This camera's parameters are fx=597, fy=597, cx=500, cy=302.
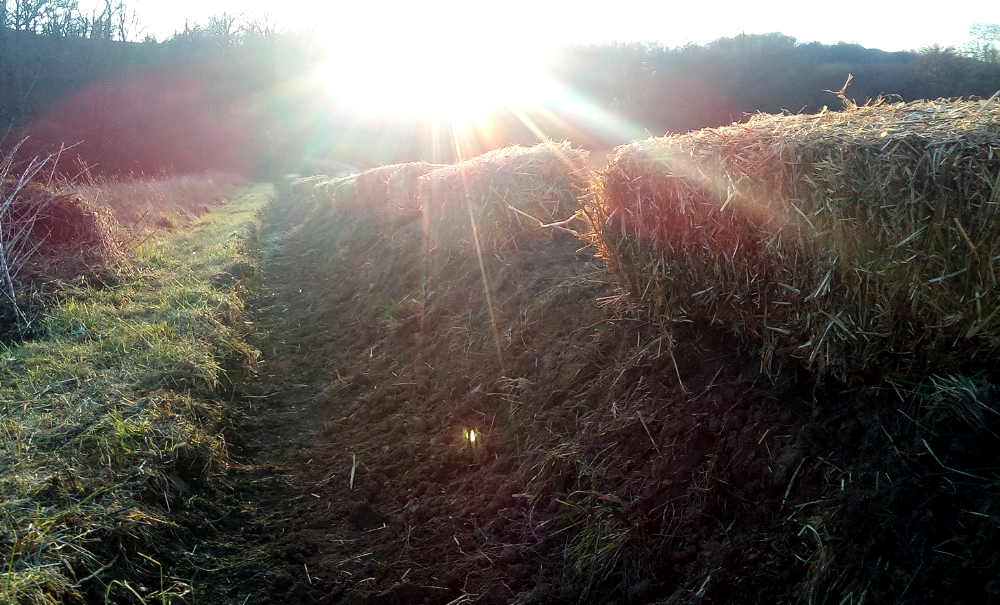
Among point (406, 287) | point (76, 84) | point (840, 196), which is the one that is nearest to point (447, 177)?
point (406, 287)

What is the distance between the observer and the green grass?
9.73ft

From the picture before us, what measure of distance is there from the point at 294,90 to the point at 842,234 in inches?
2321

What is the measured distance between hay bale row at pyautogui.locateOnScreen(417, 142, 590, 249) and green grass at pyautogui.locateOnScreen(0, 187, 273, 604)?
10.00 feet

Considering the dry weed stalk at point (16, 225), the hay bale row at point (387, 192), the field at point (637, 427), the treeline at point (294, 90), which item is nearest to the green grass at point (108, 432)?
the field at point (637, 427)

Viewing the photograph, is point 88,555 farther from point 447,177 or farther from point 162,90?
point 162,90

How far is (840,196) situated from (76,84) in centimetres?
3810

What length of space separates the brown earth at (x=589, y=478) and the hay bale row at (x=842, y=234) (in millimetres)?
242

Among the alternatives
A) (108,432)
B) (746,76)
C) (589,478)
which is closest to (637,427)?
(589,478)

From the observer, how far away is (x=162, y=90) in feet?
131

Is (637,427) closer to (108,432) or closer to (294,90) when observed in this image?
(108,432)

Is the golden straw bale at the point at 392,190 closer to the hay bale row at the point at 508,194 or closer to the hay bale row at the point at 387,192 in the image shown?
the hay bale row at the point at 387,192

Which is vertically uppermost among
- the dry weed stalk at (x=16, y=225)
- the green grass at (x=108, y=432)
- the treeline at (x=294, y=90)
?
the treeline at (x=294, y=90)

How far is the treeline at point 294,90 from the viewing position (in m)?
19.3

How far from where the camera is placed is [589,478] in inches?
139
